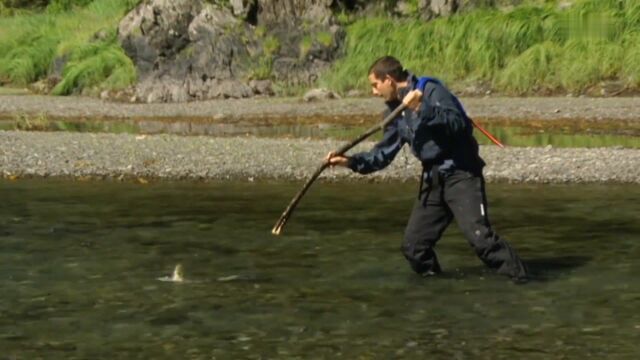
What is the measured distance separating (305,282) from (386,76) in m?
1.92

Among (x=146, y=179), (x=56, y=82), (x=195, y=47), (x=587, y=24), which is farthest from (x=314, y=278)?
(x=56, y=82)

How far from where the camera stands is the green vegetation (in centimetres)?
2867

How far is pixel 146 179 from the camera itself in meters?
18.6

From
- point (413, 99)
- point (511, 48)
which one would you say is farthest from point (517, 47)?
point (413, 99)

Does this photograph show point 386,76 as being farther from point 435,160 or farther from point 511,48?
point 511,48

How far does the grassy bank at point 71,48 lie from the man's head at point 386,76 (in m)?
24.4

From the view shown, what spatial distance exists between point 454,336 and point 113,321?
7.62 ft

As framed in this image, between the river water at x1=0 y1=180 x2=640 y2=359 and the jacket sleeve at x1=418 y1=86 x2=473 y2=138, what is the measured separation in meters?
1.26

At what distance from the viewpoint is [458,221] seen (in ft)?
35.0

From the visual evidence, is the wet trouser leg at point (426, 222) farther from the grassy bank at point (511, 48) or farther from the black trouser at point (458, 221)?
the grassy bank at point (511, 48)

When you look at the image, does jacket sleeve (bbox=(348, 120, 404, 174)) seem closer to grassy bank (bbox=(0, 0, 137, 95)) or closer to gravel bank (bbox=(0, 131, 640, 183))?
gravel bank (bbox=(0, 131, 640, 183))

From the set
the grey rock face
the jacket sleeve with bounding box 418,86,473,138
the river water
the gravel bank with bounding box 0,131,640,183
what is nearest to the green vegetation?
the grey rock face

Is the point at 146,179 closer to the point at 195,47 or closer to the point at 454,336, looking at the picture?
the point at 454,336

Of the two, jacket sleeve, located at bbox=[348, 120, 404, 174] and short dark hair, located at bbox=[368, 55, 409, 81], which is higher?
short dark hair, located at bbox=[368, 55, 409, 81]
